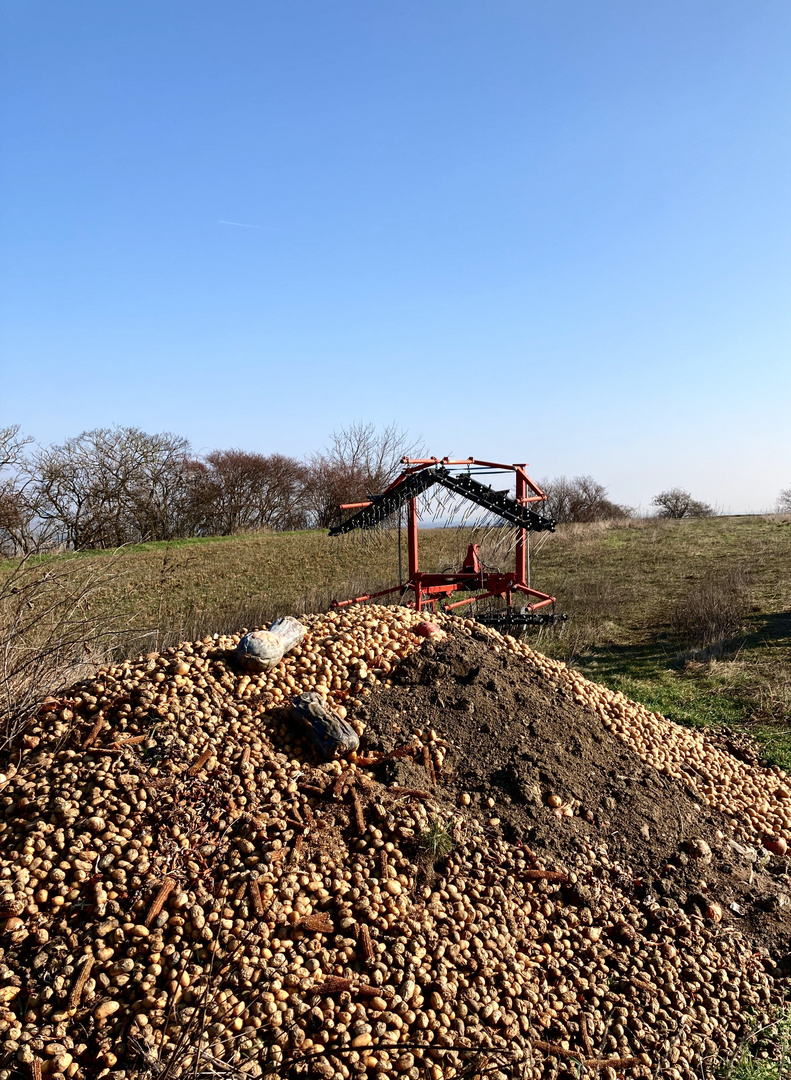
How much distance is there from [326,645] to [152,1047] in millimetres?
2436

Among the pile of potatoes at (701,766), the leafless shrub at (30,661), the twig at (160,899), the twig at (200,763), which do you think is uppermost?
the leafless shrub at (30,661)

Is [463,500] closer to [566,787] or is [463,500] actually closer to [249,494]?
[566,787]

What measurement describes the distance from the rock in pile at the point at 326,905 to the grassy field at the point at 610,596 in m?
1.39

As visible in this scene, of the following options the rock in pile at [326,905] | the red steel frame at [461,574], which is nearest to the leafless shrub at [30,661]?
the rock in pile at [326,905]

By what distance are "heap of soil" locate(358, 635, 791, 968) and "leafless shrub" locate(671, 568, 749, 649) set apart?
494 centimetres

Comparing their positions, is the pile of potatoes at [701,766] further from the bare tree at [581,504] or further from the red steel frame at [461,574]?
the bare tree at [581,504]

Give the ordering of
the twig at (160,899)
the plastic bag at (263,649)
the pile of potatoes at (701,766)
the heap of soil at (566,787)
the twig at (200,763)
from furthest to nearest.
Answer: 1. the pile of potatoes at (701,766)
2. the plastic bag at (263,649)
3. the heap of soil at (566,787)
4. the twig at (200,763)
5. the twig at (160,899)

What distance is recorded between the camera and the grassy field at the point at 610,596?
6965 millimetres

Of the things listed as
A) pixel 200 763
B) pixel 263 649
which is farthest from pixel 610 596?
pixel 200 763

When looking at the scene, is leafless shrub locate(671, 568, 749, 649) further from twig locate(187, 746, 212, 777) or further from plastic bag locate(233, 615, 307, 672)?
twig locate(187, 746, 212, 777)

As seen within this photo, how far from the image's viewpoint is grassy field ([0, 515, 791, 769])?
6.96 metres

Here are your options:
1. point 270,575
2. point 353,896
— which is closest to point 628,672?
point 353,896

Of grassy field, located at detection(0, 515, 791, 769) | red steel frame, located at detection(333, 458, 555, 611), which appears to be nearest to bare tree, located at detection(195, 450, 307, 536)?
grassy field, located at detection(0, 515, 791, 769)

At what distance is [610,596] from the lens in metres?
12.0
